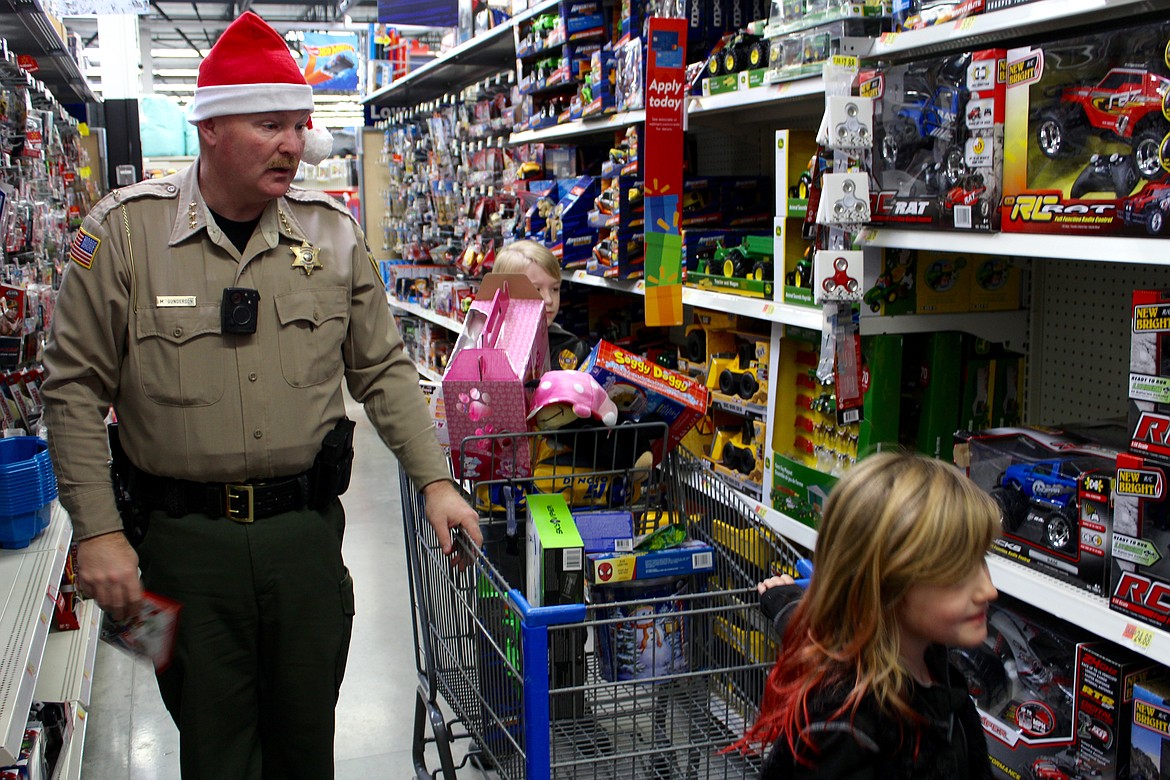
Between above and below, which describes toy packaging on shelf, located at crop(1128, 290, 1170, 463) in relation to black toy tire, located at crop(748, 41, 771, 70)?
below

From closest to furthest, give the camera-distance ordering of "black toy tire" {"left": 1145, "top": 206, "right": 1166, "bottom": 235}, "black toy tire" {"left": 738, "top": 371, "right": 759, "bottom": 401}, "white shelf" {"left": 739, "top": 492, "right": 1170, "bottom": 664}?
"black toy tire" {"left": 1145, "top": 206, "right": 1166, "bottom": 235}
"white shelf" {"left": 739, "top": 492, "right": 1170, "bottom": 664}
"black toy tire" {"left": 738, "top": 371, "right": 759, "bottom": 401}

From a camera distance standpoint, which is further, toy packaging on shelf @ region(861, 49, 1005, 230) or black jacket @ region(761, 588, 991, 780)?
toy packaging on shelf @ region(861, 49, 1005, 230)

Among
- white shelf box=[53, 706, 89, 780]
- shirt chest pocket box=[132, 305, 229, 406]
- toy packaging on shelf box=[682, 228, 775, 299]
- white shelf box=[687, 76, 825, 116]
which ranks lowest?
white shelf box=[53, 706, 89, 780]

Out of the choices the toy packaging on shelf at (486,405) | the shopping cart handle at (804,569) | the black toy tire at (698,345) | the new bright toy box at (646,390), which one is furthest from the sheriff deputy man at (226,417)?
the black toy tire at (698,345)

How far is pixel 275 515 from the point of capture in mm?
2031

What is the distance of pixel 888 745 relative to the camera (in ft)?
3.97

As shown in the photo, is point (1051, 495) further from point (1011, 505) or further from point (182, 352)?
point (182, 352)

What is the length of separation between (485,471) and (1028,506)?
1164 mm

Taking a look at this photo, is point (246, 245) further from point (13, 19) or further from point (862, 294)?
point (13, 19)

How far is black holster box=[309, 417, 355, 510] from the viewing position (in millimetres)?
2062

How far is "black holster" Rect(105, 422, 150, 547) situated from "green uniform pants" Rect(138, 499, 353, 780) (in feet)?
0.06

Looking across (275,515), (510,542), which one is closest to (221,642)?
(275,515)

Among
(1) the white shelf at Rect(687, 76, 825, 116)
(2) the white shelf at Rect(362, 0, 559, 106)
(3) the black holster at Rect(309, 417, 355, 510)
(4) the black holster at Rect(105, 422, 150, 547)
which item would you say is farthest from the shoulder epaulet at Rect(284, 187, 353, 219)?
(2) the white shelf at Rect(362, 0, 559, 106)

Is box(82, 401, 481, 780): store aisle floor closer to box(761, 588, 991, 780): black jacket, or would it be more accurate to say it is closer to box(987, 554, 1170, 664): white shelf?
box(987, 554, 1170, 664): white shelf
